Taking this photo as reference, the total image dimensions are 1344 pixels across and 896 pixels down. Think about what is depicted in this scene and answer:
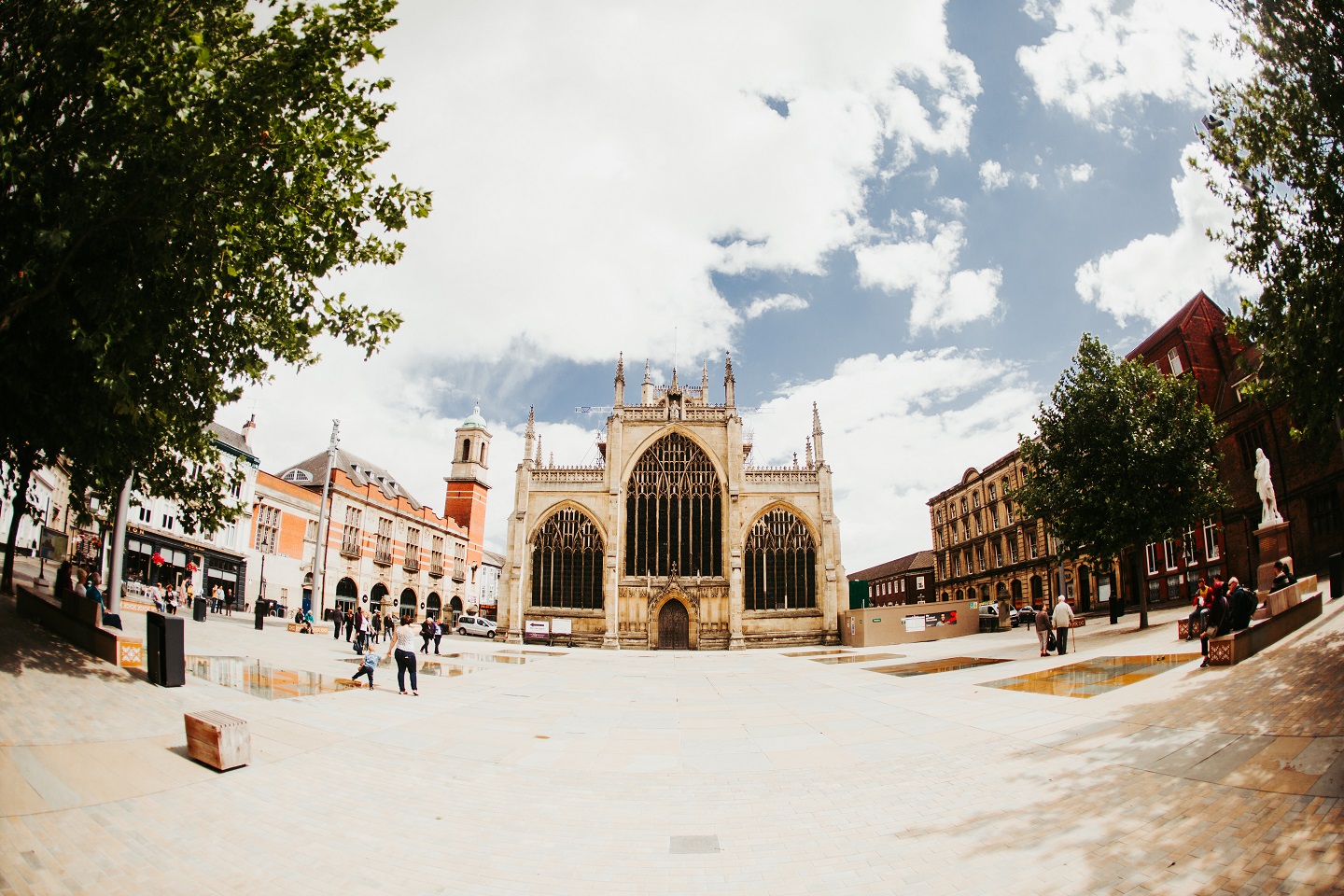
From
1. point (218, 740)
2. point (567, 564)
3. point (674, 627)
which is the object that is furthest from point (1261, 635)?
point (567, 564)

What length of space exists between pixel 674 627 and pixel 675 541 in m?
5.68

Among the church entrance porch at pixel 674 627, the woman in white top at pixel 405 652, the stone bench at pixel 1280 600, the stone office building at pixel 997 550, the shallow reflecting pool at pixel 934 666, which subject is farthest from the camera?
the stone office building at pixel 997 550

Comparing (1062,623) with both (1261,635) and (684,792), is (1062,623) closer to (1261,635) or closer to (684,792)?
(1261,635)

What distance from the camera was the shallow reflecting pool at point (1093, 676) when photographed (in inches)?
486

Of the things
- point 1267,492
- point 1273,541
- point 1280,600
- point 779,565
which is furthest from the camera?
point 779,565

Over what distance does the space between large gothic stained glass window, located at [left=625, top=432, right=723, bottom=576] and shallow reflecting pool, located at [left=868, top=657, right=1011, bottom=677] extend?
2206 cm

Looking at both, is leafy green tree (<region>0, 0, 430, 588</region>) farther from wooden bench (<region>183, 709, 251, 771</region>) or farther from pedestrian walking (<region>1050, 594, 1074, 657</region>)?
pedestrian walking (<region>1050, 594, 1074, 657</region>)

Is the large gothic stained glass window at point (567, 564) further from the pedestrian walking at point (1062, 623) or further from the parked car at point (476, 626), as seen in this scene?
the pedestrian walking at point (1062, 623)

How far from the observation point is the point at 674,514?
143 feet

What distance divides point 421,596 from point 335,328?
47.2 meters

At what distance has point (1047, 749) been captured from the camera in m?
8.27

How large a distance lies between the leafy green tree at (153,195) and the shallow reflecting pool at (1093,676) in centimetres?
1514

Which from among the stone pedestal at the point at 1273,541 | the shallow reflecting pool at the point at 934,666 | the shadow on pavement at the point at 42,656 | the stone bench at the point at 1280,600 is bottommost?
the shallow reflecting pool at the point at 934,666

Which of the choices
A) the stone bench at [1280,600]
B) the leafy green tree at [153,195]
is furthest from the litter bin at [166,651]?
the stone bench at [1280,600]
